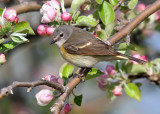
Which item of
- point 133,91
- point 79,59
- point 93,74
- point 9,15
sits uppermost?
point 9,15

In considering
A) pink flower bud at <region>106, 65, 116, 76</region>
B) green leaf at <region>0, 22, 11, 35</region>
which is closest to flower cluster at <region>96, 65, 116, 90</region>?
pink flower bud at <region>106, 65, 116, 76</region>

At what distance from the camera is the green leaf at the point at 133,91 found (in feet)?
11.8

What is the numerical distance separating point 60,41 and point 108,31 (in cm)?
84

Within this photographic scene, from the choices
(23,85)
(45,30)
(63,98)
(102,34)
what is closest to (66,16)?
(45,30)

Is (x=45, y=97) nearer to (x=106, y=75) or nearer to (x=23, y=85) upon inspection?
(x=23, y=85)

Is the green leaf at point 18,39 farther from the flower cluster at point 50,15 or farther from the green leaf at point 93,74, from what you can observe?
the green leaf at point 93,74

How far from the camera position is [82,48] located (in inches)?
153

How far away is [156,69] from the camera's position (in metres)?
3.87

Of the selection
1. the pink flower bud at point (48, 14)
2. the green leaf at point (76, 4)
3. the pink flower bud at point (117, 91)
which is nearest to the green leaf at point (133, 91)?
the pink flower bud at point (117, 91)

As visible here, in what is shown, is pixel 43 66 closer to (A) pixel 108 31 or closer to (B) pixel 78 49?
(B) pixel 78 49

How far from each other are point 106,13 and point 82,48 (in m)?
0.64

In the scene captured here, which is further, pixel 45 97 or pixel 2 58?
pixel 2 58

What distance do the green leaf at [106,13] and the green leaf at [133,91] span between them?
75 centimetres

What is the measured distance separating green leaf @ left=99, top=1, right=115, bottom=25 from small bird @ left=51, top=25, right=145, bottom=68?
0.25 m
